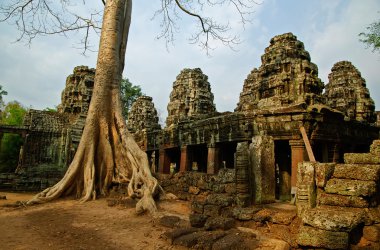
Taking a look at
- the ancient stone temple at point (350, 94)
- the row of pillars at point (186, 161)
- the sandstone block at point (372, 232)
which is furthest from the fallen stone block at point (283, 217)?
the ancient stone temple at point (350, 94)

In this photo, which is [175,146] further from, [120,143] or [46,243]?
[46,243]

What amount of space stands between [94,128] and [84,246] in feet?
12.9

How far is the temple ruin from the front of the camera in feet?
10.5

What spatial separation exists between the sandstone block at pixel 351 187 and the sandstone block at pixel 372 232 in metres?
0.33

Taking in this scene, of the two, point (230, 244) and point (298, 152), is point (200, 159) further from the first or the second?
point (230, 244)

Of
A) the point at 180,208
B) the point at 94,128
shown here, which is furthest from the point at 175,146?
the point at 180,208

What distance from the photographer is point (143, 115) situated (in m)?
17.6

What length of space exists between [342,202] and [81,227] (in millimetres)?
3483

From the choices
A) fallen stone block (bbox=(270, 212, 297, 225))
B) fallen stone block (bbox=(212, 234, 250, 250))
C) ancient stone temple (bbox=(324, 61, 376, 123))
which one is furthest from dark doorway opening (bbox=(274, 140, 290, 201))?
ancient stone temple (bbox=(324, 61, 376, 123))

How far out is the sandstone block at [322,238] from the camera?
259 centimetres

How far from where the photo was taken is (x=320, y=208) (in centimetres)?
298

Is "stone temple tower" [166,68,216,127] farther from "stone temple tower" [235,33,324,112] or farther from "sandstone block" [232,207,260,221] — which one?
"sandstone block" [232,207,260,221]

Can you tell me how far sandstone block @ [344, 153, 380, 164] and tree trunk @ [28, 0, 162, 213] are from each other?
11.8 feet

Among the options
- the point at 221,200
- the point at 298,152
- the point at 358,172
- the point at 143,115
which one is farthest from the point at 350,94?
the point at 358,172
